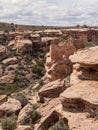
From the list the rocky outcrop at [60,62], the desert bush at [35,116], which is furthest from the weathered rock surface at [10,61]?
the desert bush at [35,116]

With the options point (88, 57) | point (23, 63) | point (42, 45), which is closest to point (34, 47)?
point (42, 45)

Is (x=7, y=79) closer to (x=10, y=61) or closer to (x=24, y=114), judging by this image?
(x=10, y=61)

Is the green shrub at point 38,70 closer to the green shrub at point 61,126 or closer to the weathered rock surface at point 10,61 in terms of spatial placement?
the weathered rock surface at point 10,61

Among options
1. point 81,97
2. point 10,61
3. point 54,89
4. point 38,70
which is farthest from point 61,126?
point 10,61

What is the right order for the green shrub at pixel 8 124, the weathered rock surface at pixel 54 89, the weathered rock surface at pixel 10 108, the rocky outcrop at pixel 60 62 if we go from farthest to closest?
the rocky outcrop at pixel 60 62, the weathered rock surface at pixel 10 108, the weathered rock surface at pixel 54 89, the green shrub at pixel 8 124

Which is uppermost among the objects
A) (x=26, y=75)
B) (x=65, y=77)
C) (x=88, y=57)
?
(x=88, y=57)

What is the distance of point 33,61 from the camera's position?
78.7 m

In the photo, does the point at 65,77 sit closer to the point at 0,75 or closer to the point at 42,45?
the point at 0,75

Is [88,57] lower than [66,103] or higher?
higher

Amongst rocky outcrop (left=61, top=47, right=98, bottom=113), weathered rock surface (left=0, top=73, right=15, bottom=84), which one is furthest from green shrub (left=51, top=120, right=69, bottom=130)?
weathered rock surface (left=0, top=73, right=15, bottom=84)

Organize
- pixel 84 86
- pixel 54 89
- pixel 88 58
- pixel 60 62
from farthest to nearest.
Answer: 1. pixel 60 62
2. pixel 54 89
3. pixel 88 58
4. pixel 84 86

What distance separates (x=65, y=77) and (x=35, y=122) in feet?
28.4

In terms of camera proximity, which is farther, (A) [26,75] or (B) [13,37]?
(B) [13,37]

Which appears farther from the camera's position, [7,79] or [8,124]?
[7,79]
